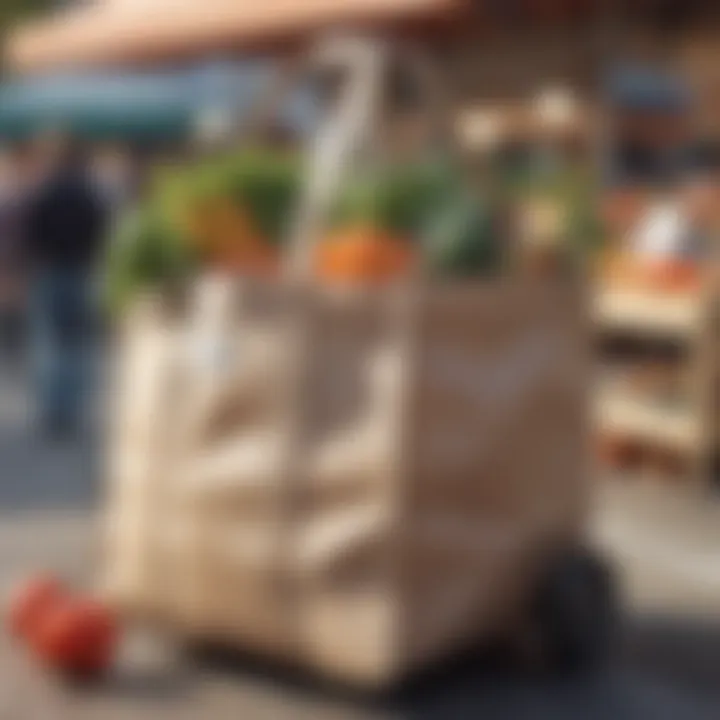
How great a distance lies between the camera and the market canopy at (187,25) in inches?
452

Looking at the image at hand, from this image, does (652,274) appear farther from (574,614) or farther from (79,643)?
(79,643)

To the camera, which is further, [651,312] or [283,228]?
[651,312]

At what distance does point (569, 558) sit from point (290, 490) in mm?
802

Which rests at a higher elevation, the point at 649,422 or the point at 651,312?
the point at 651,312

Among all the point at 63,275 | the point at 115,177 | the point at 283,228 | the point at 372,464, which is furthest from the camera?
the point at 115,177

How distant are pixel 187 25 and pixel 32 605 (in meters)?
7.95

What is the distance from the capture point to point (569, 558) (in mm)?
5219

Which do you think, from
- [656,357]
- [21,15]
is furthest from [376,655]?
[21,15]

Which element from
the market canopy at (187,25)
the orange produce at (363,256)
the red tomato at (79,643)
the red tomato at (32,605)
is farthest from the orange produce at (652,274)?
the red tomato at (79,643)

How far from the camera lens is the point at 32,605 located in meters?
5.53

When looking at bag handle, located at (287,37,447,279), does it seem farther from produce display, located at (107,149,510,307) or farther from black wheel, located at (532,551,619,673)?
black wheel, located at (532,551,619,673)

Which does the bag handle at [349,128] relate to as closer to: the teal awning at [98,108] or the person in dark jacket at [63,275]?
the person in dark jacket at [63,275]

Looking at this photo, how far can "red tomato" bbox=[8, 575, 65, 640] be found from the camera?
5492mm

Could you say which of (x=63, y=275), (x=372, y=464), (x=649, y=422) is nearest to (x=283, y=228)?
(x=372, y=464)
